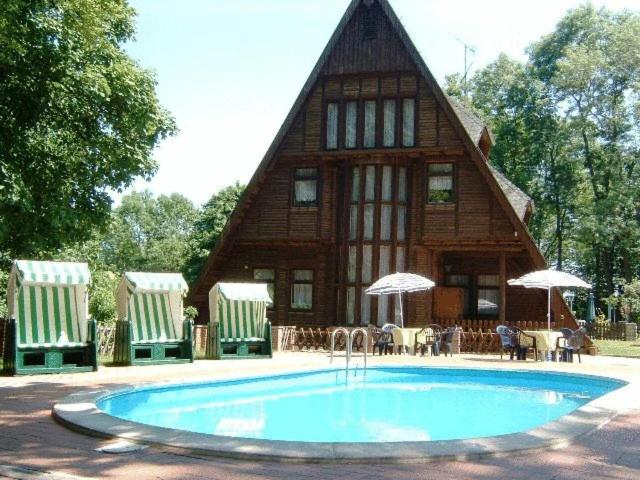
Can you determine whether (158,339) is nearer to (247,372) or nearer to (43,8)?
(247,372)

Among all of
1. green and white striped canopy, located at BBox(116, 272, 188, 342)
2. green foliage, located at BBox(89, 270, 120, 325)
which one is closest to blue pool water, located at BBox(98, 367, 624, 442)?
green and white striped canopy, located at BBox(116, 272, 188, 342)

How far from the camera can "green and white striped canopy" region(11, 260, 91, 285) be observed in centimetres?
1370

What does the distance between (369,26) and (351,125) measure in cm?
346

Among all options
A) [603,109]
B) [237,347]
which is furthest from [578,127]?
[237,347]

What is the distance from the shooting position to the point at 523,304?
2684cm

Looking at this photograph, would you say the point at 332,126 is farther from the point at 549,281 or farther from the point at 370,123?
the point at 549,281

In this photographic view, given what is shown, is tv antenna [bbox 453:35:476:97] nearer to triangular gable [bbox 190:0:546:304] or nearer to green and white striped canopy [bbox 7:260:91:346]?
triangular gable [bbox 190:0:546:304]

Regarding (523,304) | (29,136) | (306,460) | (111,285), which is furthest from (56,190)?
(523,304)

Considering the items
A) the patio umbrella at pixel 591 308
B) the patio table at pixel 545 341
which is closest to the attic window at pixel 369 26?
the patio table at pixel 545 341

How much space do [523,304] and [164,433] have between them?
850 inches

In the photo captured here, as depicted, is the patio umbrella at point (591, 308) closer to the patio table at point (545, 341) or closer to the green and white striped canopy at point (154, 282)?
the patio table at point (545, 341)

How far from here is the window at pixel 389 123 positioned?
25.2m

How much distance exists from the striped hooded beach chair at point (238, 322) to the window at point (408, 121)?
8.38 meters

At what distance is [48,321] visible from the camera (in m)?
14.0
